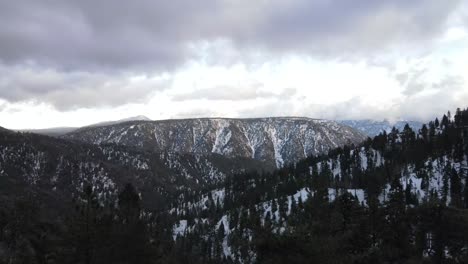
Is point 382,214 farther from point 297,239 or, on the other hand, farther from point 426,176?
point 426,176

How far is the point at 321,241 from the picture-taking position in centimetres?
3466

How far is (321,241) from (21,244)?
72.7 metres

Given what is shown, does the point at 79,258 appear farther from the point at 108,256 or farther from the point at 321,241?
the point at 321,241

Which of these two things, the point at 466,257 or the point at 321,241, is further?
the point at 466,257

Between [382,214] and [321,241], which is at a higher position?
[321,241]

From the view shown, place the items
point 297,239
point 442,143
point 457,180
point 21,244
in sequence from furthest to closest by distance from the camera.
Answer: point 442,143 → point 457,180 → point 21,244 → point 297,239

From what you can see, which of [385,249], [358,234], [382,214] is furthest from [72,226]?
[382,214]

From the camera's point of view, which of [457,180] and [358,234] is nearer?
[358,234]

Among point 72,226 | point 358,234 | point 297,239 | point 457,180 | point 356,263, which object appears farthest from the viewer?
point 457,180

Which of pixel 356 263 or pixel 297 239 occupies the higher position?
pixel 297 239

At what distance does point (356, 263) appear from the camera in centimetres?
4928

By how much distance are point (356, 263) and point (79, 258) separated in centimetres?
3018

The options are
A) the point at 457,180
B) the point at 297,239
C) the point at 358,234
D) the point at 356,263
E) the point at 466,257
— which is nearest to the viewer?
the point at 297,239

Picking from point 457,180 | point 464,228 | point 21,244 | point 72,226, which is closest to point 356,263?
point 72,226
